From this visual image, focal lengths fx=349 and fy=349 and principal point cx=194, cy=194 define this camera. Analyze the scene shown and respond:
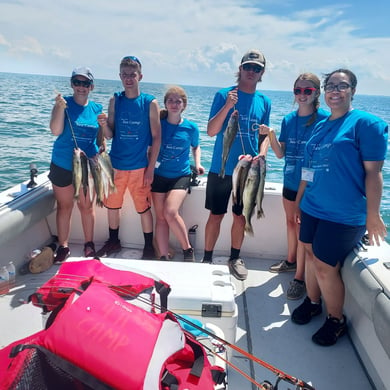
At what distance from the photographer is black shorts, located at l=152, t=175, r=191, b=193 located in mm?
3830

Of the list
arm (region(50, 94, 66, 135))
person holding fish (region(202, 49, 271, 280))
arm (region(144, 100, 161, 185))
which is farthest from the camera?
arm (region(144, 100, 161, 185))

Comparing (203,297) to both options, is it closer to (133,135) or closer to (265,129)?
(265,129)

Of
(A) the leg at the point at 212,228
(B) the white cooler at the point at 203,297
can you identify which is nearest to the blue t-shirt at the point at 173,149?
(A) the leg at the point at 212,228

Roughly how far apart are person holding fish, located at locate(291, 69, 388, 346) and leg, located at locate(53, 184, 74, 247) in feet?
7.99

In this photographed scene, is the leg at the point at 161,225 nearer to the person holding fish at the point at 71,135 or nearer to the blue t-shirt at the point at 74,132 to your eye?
the person holding fish at the point at 71,135

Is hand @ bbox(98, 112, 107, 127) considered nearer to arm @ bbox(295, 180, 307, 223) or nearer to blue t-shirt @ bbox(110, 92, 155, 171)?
blue t-shirt @ bbox(110, 92, 155, 171)

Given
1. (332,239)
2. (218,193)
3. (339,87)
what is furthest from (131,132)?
(332,239)

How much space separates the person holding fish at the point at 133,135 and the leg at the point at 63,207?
1.38 feet

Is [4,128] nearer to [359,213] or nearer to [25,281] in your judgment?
[25,281]

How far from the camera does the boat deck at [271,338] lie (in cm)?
257

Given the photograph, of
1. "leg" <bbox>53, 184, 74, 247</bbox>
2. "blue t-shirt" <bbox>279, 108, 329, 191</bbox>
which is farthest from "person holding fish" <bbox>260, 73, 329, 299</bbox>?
"leg" <bbox>53, 184, 74, 247</bbox>

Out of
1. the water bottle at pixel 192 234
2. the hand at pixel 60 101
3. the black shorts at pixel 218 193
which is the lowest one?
the water bottle at pixel 192 234

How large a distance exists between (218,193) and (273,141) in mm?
779

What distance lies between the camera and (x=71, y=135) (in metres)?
3.60
